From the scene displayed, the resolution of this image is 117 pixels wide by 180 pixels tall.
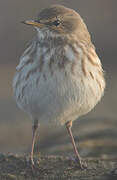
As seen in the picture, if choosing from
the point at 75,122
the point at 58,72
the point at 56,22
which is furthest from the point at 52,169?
the point at 75,122

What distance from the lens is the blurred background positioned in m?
11.0

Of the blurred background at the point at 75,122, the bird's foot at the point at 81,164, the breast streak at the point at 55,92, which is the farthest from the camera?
the blurred background at the point at 75,122

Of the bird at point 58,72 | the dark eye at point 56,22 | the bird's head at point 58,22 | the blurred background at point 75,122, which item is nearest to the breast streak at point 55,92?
the bird at point 58,72

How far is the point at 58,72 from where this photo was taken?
26.4 feet

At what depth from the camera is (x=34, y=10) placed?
20.4m

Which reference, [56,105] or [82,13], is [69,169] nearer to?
[56,105]

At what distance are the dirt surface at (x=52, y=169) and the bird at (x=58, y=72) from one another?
0.47 ft

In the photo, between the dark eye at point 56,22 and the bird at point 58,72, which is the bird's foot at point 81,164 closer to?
the bird at point 58,72

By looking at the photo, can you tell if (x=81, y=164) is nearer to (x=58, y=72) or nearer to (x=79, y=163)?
(x=79, y=163)

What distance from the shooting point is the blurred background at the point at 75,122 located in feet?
36.0

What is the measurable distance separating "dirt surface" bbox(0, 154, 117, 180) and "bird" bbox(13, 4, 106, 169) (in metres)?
0.14

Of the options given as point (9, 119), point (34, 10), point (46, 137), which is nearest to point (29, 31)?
point (34, 10)

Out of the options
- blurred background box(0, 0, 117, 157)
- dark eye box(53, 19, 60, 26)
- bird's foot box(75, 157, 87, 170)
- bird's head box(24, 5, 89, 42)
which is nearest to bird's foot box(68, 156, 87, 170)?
bird's foot box(75, 157, 87, 170)

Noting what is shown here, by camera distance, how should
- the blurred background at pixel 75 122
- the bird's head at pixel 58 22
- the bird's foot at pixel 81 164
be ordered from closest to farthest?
1. the bird's head at pixel 58 22
2. the bird's foot at pixel 81 164
3. the blurred background at pixel 75 122
